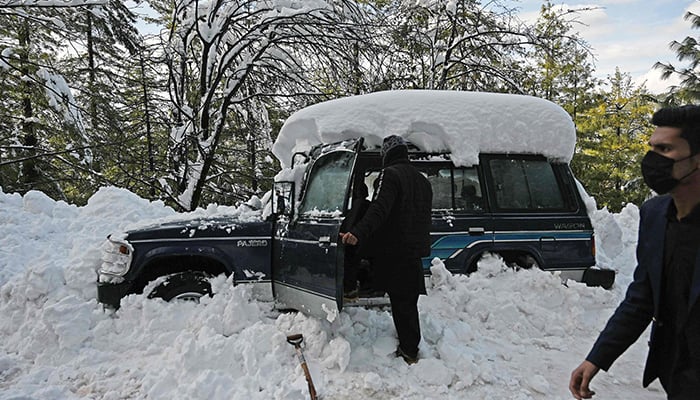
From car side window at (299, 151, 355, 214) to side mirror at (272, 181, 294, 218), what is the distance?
5.9 inches

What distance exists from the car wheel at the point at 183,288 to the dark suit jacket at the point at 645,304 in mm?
4003

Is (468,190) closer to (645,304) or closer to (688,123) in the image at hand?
(645,304)

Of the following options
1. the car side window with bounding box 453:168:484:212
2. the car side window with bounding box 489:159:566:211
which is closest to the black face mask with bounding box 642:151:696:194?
the car side window with bounding box 453:168:484:212

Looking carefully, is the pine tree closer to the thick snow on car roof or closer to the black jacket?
the thick snow on car roof

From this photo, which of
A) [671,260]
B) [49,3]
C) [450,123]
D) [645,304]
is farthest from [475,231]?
[49,3]

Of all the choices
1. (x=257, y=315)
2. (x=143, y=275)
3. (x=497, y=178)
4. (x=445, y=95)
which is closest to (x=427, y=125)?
(x=445, y=95)

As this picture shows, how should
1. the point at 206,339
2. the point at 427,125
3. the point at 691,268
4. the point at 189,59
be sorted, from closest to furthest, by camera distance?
the point at 691,268 → the point at 206,339 → the point at 427,125 → the point at 189,59

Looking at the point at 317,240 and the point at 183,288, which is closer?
the point at 317,240

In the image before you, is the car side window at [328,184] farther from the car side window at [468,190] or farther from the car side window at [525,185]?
the car side window at [525,185]

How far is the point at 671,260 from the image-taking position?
1738mm

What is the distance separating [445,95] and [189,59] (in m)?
8.57

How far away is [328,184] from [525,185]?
279 cm

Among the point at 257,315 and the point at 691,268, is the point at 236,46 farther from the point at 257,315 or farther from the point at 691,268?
the point at 691,268

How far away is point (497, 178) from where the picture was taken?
19.1ft
